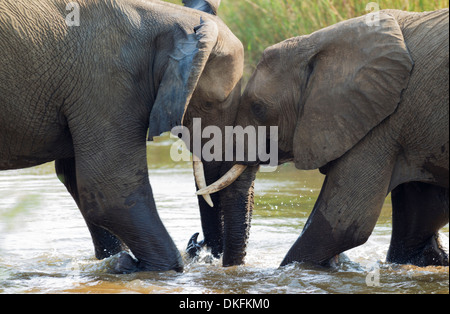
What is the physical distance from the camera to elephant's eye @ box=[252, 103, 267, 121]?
583 centimetres

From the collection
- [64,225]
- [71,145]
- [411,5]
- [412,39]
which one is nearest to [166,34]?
[71,145]

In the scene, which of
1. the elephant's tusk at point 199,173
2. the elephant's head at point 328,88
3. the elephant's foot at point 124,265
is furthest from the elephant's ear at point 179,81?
the elephant's foot at point 124,265

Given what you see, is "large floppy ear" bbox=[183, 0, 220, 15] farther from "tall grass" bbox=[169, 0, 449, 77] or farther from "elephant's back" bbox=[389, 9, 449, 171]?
"tall grass" bbox=[169, 0, 449, 77]

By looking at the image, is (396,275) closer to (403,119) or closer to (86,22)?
(403,119)

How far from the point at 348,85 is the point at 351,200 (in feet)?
2.37

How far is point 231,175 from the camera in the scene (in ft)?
19.7

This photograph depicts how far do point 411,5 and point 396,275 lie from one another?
17.2 ft

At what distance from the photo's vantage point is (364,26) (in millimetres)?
5363

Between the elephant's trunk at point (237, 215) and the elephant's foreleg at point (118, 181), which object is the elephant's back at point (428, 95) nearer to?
the elephant's trunk at point (237, 215)

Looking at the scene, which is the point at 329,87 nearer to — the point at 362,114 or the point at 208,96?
the point at 362,114

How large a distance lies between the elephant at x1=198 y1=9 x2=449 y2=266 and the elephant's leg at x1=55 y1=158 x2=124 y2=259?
59.9 inches

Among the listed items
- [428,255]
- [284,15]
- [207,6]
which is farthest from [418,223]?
[284,15]

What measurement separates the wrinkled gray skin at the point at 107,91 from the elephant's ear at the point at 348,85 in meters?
0.74

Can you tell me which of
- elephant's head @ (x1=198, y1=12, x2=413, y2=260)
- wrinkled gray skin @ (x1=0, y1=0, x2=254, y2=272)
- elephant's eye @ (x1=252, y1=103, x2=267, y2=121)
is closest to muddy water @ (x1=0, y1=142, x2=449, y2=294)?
wrinkled gray skin @ (x1=0, y1=0, x2=254, y2=272)
